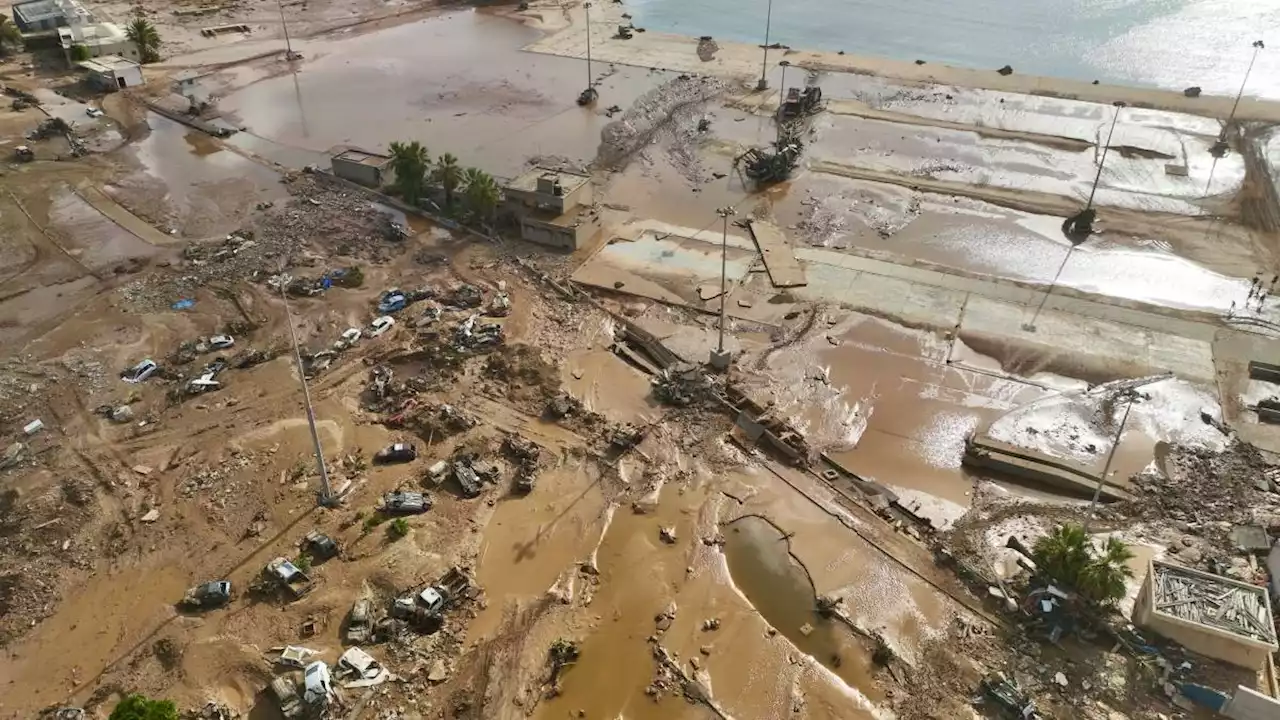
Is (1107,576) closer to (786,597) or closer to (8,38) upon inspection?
(786,597)

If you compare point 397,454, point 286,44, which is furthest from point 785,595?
point 286,44

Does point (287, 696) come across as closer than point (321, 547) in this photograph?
Yes

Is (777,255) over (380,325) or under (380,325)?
over

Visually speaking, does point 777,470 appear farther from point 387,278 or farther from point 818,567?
point 387,278

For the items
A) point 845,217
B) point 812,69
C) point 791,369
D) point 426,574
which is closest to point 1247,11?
point 812,69

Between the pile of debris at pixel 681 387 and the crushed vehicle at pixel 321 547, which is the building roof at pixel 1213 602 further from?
the crushed vehicle at pixel 321 547

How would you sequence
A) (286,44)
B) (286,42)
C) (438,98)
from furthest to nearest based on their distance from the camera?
(286,42) < (286,44) < (438,98)

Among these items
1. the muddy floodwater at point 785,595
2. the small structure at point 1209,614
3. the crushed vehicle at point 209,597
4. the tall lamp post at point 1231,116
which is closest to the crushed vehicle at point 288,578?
the crushed vehicle at point 209,597
